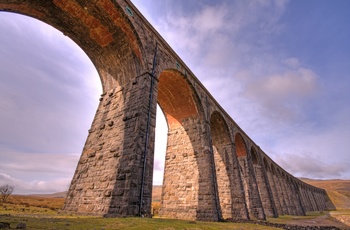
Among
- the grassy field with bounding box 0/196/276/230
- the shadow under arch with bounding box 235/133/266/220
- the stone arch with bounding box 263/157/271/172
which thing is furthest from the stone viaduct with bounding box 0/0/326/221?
the stone arch with bounding box 263/157/271/172

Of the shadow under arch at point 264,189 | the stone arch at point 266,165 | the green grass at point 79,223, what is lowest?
the green grass at point 79,223

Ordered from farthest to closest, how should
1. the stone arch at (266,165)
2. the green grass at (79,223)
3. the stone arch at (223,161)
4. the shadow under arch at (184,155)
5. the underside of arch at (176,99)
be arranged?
the stone arch at (266,165) < the stone arch at (223,161) < the underside of arch at (176,99) < the shadow under arch at (184,155) < the green grass at (79,223)

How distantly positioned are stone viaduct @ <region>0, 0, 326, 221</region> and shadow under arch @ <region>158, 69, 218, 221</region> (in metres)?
0.05

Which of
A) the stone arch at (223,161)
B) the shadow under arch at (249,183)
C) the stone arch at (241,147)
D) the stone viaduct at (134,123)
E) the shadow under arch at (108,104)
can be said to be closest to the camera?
the shadow under arch at (108,104)

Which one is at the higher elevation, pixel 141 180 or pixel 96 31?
pixel 96 31

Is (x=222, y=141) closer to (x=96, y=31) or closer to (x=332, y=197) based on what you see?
(x=96, y=31)

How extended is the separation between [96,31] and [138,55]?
203 cm

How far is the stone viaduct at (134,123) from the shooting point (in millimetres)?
6320

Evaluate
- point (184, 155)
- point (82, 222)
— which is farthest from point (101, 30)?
point (184, 155)

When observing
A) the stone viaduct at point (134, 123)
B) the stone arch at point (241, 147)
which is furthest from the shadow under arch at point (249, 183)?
the stone viaduct at point (134, 123)

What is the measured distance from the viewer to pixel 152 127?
740cm

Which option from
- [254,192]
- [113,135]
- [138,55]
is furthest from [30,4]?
[254,192]

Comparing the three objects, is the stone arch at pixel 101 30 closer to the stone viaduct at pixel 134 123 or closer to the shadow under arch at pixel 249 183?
the stone viaduct at pixel 134 123

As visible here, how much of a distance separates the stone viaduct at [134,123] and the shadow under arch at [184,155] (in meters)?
0.05
